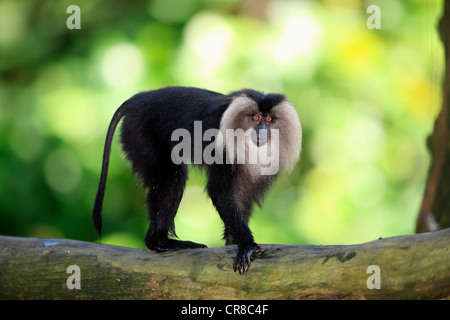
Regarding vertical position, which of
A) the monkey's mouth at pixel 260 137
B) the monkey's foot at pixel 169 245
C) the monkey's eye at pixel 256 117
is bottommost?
the monkey's foot at pixel 169 245

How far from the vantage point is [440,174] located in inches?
155

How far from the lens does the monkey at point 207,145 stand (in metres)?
3.58

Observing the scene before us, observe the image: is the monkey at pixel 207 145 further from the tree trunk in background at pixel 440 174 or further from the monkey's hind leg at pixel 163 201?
the tree trunk in background at pixel 440 174

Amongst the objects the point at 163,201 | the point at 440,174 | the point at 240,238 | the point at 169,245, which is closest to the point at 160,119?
the point at 163,201

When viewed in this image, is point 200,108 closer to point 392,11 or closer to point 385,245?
point 385,245

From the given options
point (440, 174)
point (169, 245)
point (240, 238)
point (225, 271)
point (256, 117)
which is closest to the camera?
point (225, 271)

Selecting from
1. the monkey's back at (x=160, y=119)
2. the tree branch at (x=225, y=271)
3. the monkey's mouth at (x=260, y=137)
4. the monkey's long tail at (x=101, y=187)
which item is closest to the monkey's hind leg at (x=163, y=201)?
the monkey's back at (x=160, y=119)

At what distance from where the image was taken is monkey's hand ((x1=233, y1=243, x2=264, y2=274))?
2.88m

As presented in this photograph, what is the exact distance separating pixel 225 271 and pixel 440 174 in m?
1.85

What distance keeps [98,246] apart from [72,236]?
10.8 ft

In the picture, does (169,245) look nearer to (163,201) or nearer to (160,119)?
(163,201)

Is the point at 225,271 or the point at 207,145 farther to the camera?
the point at 207,145

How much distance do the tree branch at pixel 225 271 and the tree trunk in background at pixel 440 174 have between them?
1422 millimetres
